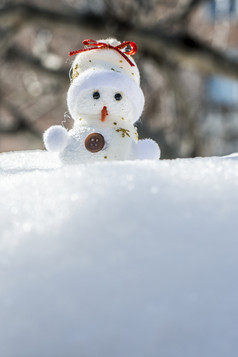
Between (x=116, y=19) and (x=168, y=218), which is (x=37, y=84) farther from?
(x=168, y=218)

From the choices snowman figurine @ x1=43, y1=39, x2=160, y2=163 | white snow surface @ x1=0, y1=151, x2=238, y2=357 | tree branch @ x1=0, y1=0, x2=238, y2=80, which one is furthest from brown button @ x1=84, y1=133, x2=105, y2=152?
tree branch @ x1=0, y1=0, x2=238, y2=80

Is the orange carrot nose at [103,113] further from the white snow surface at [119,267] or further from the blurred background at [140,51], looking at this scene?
the white snow surface at [119,267]

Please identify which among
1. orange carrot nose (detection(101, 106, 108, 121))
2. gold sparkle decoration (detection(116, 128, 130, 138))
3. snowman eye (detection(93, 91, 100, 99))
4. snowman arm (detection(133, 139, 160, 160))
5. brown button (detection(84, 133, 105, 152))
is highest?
snowman eye (detection(93, 91, 100, 99))

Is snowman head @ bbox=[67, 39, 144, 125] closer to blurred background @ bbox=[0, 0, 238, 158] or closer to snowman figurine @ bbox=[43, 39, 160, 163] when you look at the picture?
snowman figurine @ bbox=[43, 39, 160, 163]

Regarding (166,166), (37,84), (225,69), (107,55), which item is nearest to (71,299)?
(166,166)

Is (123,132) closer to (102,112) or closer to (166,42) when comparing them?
(102,112)

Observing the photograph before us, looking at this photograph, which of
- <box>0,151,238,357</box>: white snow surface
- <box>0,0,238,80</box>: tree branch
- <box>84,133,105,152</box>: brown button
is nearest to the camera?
<box>0,151,238,357</box>: white snow surface

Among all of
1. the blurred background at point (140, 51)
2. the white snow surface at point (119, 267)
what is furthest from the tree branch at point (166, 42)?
the white snow surface at point (119, 267)
